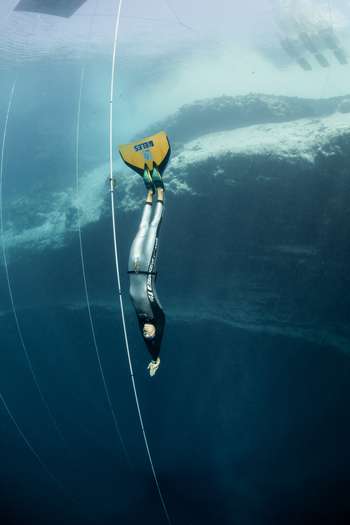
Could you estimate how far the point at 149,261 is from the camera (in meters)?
4.57

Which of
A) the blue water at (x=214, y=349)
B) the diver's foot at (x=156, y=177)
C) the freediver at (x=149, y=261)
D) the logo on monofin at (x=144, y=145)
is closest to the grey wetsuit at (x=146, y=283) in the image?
the freediver at (x=149, y=261)

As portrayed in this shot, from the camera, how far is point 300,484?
500 inches

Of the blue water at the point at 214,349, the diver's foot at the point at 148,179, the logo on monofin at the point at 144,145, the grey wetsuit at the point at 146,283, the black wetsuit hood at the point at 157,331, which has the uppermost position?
the logo on monofin at the point at 144,145

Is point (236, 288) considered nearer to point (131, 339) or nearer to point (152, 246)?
point (131, 339)

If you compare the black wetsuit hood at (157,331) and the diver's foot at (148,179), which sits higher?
the diver's foot at (148,179)

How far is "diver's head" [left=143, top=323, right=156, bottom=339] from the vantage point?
177 inches

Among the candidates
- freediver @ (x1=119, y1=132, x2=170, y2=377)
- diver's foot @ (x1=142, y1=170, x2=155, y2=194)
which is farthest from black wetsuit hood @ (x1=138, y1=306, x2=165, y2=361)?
diver's foot @ (x1=142, y1=170, x2=155, y2=194)

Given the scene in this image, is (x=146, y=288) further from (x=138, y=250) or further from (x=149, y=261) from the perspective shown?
(x=138, y=250)

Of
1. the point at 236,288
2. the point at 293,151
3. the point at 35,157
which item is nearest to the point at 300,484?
the point at 236,288

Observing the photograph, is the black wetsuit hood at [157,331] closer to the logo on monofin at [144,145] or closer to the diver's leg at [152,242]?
the diver's leg at [152,242]

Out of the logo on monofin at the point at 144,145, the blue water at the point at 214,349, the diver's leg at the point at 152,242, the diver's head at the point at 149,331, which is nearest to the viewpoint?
the diver's head at the point at 149,331

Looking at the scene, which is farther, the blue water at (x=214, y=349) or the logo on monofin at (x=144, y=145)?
the blue water at (x=214, y=349)

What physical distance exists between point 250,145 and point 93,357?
692 inches

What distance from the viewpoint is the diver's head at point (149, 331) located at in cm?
448
